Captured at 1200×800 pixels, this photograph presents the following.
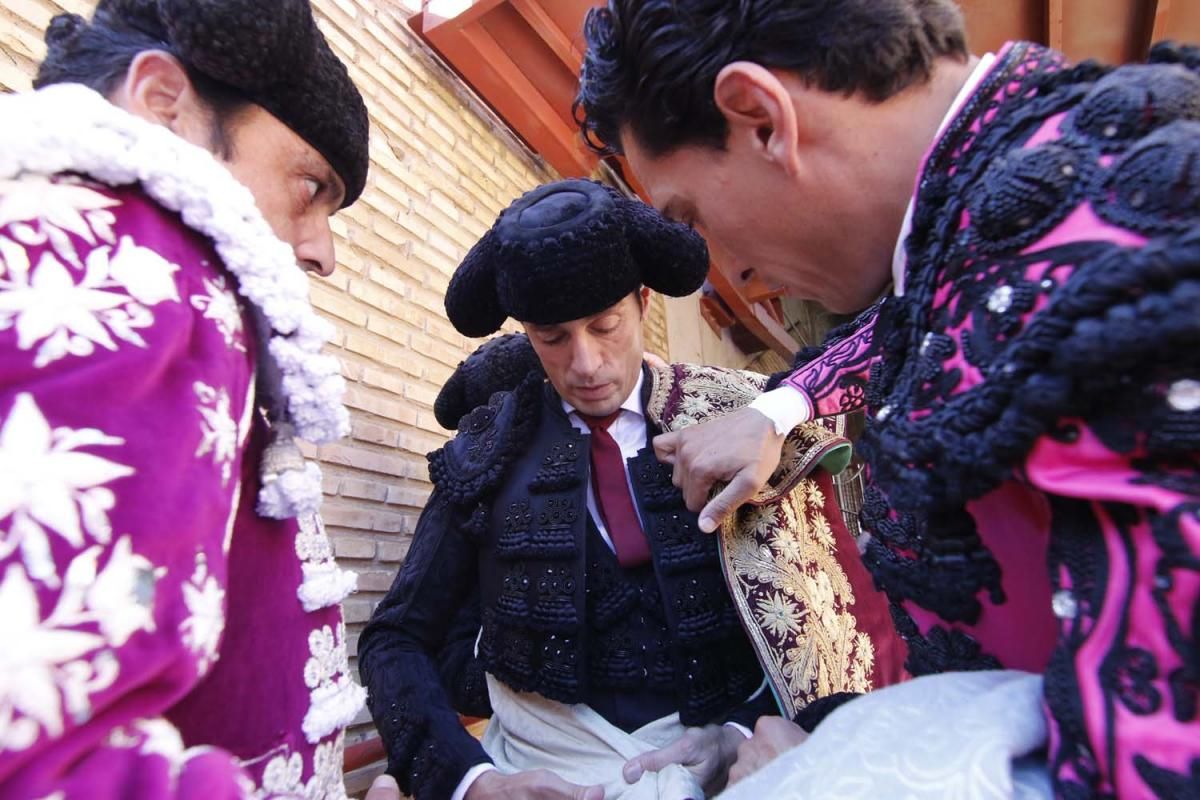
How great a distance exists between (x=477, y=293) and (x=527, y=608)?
0.77 metres

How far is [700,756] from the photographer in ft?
4.86

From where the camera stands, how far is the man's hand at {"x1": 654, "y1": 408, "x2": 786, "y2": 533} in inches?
61.7

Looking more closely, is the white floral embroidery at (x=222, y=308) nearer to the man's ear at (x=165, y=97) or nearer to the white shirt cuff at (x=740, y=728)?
the man's ear at (x=165, y=97)

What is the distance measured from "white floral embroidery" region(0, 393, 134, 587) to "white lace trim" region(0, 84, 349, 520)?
25cm

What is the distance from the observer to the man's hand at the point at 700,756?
56.5 inches

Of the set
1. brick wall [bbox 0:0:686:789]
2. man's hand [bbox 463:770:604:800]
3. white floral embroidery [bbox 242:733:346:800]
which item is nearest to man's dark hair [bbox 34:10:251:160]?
white floral embroidery [bbox 242:733:346:800]

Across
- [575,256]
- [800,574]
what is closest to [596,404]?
[575,256]

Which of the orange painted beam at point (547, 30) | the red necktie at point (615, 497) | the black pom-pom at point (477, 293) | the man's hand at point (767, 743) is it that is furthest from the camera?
the orange painted beam at point (547, 30)

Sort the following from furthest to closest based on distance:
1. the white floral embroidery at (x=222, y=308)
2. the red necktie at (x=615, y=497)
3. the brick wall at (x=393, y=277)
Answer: the brick wall at (x=393, y=277) < the red necktie at (x=615, y=497) < the white floral embroidery at (x=222, y=308)

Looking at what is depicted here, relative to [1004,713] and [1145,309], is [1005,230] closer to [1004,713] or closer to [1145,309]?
[1145,309]

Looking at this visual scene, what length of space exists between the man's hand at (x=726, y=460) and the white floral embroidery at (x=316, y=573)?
0.75 meters

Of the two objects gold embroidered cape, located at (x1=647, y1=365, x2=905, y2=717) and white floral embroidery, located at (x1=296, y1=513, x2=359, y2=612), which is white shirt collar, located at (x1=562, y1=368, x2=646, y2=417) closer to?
gold embroidered cape, located at (x1=647, y1=365, x2=905, y2=717)

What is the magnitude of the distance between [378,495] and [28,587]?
6.80 feet

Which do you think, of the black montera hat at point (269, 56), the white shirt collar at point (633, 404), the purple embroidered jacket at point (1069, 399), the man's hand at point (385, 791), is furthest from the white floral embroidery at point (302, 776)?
the white shirt collar at point (633, 404)
